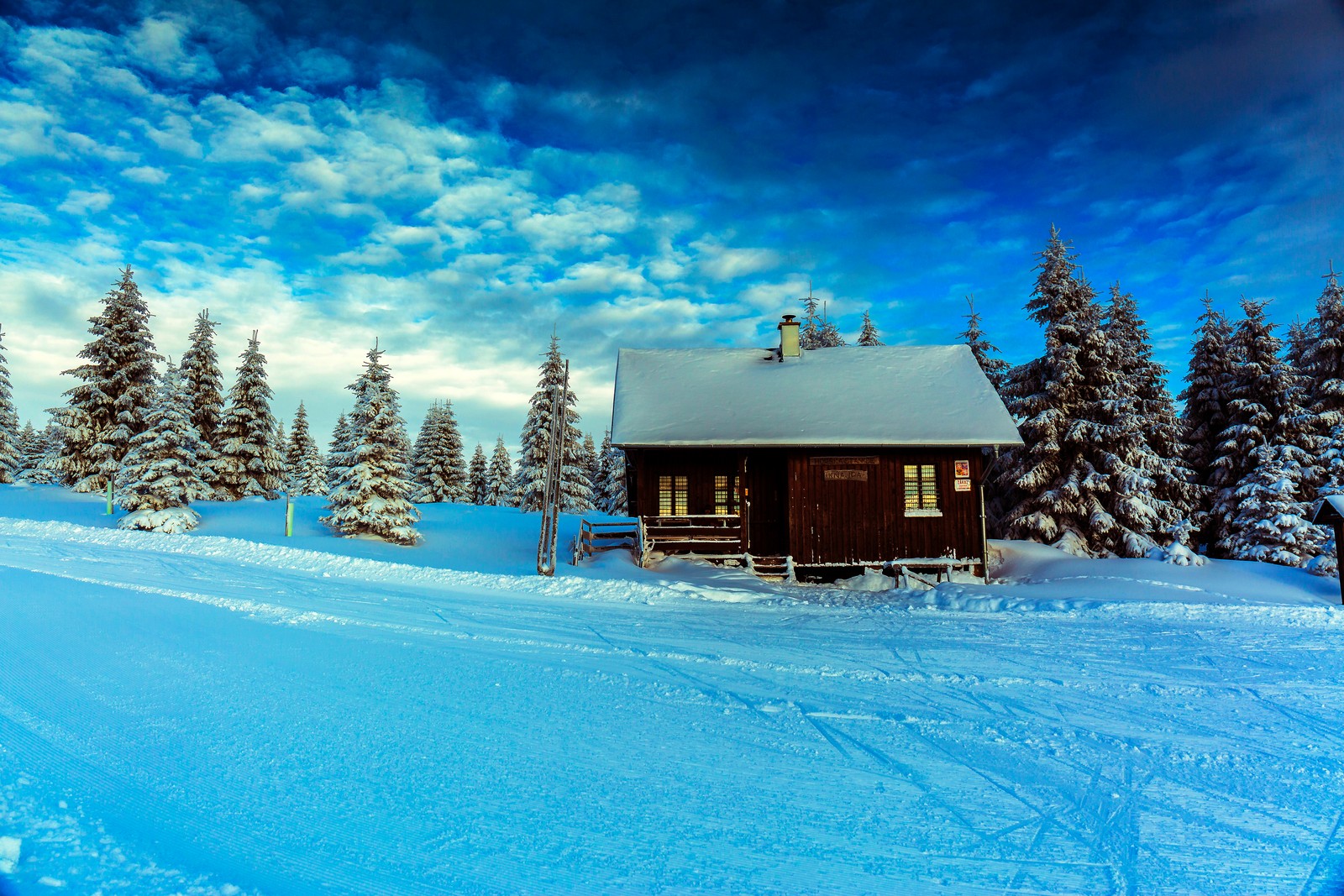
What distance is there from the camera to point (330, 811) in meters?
3.68

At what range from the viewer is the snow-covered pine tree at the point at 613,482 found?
3344 centimetres

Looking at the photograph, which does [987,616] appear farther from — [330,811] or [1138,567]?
[330,811]

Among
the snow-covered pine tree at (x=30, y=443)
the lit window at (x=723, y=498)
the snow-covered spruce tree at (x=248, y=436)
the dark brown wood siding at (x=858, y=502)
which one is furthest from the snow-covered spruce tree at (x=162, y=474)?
the snow-covered pine tree at (x=30, y=443)

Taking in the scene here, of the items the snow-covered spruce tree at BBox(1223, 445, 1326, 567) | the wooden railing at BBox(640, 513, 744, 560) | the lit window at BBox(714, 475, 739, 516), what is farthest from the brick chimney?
the snow-covered spruce tree at BBox(1223, 445, 1326, 567)

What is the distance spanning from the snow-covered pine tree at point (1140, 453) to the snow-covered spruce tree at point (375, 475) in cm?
2239

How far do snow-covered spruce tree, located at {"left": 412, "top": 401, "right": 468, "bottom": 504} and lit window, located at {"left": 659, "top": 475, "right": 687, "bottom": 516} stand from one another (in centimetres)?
2841

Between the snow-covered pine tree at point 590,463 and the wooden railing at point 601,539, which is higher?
the snow-covered pine tree at point 590,463

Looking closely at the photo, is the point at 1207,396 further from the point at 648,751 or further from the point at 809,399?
the point at 648,751

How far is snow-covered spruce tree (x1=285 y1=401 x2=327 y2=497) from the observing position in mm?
45000

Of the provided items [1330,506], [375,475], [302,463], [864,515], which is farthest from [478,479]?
[1330,506]

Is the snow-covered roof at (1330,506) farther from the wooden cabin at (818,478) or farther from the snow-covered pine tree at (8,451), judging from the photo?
the snow-covered pine tree at (8,451)

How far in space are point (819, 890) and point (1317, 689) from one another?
6573 millimetres

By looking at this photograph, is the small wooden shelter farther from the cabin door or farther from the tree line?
the tree line

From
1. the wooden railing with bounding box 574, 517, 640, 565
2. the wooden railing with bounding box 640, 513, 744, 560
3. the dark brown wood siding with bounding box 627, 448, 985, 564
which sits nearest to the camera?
the wooden railing with bounding box 574, 517, 640, 565
